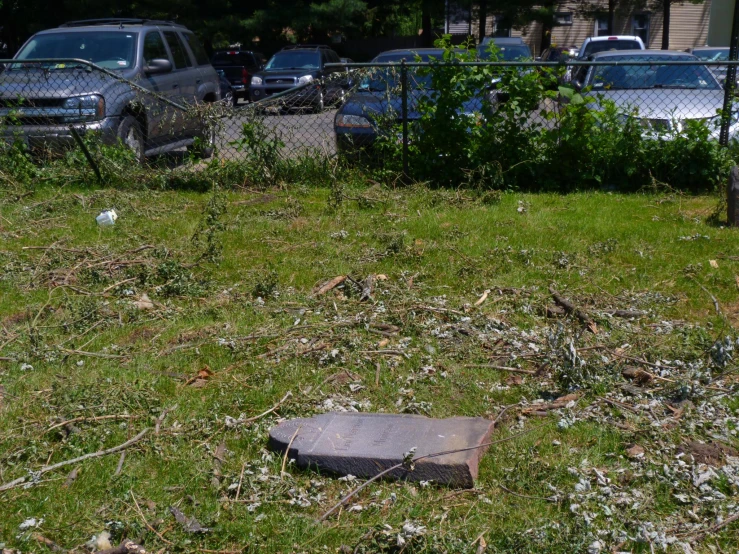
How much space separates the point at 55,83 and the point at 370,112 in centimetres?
Answer: 375

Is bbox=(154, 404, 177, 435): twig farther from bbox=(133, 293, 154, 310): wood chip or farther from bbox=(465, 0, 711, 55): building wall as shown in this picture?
bbox=(465, 0, 711, 55): building wall

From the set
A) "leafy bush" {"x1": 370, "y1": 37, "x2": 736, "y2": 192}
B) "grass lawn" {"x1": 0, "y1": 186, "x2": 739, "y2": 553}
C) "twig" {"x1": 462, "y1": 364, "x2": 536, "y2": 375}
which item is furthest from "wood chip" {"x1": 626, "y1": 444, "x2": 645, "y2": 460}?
"leafy bush" {"x1": 370, "y1": 37, "x2": 736, "y2": 192}

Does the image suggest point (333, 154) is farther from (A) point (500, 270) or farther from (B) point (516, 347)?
(B) point (516, 347)

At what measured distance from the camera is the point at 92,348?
5086 millimetres

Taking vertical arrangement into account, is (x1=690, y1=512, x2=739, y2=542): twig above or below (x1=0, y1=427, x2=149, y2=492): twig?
below

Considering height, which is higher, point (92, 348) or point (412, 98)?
point (412, 98)

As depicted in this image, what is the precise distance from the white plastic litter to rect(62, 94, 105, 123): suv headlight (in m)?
2.11

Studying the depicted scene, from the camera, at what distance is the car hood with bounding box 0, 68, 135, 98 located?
31.9 ft

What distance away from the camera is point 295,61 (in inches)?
896

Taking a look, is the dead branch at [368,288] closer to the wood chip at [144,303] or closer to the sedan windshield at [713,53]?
the wood chip at [144,303]

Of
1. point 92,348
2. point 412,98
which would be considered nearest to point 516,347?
point 92,348

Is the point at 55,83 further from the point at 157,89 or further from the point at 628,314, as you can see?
the point at 628,314

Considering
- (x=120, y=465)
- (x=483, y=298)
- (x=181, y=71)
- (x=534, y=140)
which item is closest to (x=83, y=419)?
(x=120, y=465)

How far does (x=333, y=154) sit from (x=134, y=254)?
11.3 feet
